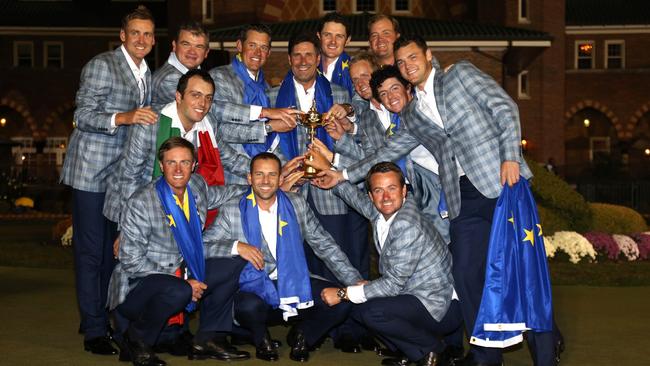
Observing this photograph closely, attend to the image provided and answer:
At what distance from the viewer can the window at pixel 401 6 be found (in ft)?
127

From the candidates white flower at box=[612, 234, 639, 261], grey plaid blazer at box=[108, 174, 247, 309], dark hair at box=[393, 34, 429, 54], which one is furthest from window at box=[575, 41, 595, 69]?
grey plaid blazer at box=[108, 174, 247, 309]

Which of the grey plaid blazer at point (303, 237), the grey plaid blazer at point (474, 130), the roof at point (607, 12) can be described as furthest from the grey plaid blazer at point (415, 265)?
the roof at point (607, 12)

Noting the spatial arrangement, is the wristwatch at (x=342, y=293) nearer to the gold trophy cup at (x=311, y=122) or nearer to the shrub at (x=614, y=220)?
the gold trophy cup at (x=311, y=122)

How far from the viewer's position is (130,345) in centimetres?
720

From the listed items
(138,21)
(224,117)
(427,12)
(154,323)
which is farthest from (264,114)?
(427,12)

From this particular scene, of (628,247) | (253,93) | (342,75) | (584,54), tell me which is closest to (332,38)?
(342,75)

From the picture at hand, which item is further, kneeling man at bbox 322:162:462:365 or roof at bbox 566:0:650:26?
roof at bbox 566:0:650:26

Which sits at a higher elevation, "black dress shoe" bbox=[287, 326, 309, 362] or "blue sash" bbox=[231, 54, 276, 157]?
"blue sash" bbox=[231, 54, 276, 157]

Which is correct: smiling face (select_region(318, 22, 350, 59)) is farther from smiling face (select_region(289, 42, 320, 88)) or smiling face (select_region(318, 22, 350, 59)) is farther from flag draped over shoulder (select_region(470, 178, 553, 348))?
flag draped over shoulder (select_region(470, 178, 553, 348))

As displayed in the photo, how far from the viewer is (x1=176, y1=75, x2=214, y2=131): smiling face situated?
755cm

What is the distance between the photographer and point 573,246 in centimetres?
1443

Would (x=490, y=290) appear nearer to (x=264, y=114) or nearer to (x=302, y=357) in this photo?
(x=302, y=357)

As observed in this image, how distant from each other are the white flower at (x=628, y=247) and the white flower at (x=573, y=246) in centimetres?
79

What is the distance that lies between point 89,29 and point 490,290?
157ft
